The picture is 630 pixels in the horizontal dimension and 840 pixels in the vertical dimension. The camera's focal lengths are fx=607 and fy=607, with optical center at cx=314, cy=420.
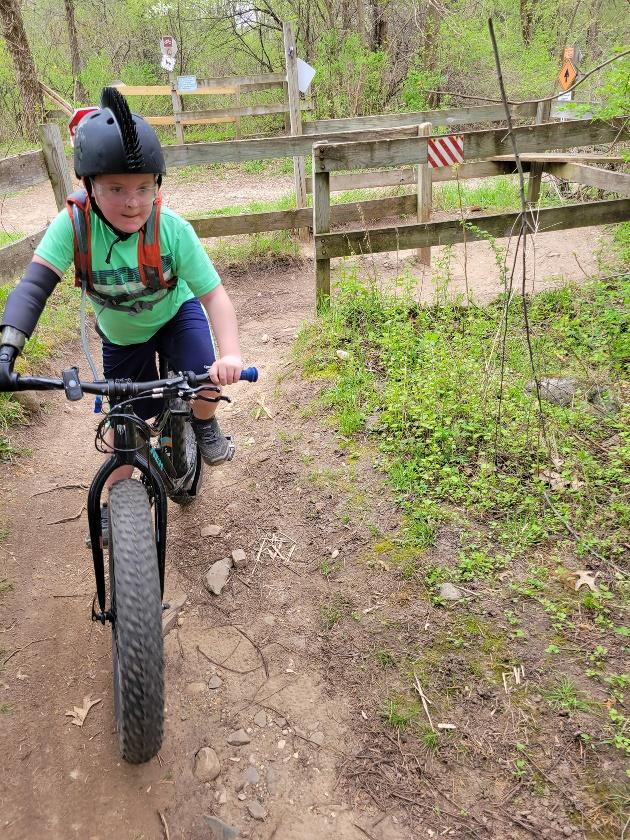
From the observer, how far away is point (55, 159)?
614 cm

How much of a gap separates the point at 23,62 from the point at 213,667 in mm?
14311

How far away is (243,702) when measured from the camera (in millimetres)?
2709

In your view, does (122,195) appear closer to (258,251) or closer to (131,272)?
(131,272)

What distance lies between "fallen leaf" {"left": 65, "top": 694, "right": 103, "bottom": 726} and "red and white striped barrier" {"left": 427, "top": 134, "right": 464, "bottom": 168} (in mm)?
5594

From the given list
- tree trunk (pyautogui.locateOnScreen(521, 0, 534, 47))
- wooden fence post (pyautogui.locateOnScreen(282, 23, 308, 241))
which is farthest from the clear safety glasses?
tree trunk (pyautogui.locateOnScreen(521, 0, 534, 47))

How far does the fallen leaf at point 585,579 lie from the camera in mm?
2932

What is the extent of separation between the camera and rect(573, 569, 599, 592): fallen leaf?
115 inches

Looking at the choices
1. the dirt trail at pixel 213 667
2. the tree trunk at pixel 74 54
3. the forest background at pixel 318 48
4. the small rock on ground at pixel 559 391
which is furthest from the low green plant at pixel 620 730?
the tree trunk at pixel 74 54

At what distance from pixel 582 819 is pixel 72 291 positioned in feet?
22.3

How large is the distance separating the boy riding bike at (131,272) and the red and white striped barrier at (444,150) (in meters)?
4.04

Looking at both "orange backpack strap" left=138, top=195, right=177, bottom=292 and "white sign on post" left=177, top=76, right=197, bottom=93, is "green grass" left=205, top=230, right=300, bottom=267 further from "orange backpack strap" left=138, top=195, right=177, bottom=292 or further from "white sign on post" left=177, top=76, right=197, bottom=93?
"white sign on post" left=177, top=76, right=197, bottom=93

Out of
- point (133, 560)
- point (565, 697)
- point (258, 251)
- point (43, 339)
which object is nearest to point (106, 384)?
point (133, 560)

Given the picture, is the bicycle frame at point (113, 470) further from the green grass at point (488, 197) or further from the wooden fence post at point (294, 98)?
the green grass at point (488, 197)

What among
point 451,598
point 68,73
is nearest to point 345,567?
point 451,598
